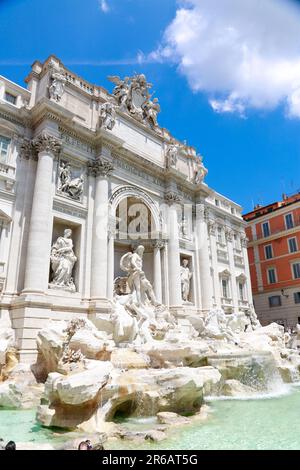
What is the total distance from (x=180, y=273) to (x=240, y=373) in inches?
362

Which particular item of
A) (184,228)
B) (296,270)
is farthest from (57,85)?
(296,270)

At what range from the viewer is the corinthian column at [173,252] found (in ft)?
57.1

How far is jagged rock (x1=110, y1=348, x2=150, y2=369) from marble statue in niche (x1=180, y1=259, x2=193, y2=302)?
375 inches

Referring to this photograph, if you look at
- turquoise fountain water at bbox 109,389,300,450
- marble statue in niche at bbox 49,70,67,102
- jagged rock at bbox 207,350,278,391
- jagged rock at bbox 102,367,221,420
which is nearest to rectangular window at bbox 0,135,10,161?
marble statue in niche at bbox 49,70,67,102

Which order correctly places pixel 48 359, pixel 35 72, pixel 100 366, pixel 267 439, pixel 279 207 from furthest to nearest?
pixel 279 207
pixel 35 72
pixel 48 359
pixel 100 366
pixel 267 439

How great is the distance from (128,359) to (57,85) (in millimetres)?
12182

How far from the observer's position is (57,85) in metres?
14.3

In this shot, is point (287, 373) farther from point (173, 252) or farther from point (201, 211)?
point (201, 211)

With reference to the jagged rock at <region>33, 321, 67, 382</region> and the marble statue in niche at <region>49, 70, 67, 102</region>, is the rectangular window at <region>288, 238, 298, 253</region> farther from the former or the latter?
the jagged rock at <region>33, 321, 67, 382</region>

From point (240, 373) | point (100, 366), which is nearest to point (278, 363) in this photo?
point (240, 373)

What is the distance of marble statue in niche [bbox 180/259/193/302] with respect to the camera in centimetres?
1909

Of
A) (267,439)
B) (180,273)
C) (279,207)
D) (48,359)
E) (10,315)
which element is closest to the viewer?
(267,439)

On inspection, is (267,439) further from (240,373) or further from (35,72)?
(35,72)

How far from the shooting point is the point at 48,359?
29.7 ft
